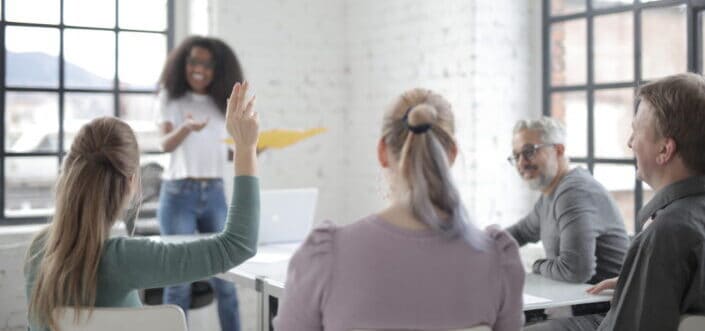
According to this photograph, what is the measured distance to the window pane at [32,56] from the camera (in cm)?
487

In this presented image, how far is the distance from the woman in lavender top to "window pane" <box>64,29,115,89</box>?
12.2ft

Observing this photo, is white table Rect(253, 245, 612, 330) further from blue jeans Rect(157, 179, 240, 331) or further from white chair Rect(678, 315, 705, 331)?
blue jeans Rect(157, 179, 240, 331)

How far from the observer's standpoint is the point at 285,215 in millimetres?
3613

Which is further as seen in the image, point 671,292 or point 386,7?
point 386,7

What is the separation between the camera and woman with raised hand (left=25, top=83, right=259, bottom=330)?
6.33 ft

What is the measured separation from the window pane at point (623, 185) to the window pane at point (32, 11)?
311 cm

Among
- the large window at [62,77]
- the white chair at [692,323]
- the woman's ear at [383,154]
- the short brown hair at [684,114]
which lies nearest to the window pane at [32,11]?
the large window at [62,77]

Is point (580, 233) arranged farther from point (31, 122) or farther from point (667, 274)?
point (31, 122)

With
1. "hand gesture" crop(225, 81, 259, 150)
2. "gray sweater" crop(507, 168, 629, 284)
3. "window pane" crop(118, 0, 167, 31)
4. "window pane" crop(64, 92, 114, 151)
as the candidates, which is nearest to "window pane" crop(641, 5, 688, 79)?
"gray sweater" crop(507, 168, 629, 284)

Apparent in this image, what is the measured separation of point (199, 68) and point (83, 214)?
2245mm

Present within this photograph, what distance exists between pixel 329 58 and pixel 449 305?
159 inches

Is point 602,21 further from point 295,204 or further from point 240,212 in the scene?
point 240,212

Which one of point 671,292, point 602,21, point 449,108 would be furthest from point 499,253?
point 602,21

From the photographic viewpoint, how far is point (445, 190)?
5.48 feet
